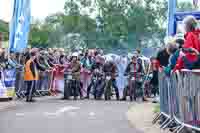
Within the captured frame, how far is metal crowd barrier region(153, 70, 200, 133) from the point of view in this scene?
10.9m

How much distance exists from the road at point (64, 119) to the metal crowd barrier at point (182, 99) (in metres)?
0.94

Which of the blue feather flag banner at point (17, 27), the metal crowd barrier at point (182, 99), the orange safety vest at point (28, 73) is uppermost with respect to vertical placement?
the blue feather flag banner at point (17, 27)

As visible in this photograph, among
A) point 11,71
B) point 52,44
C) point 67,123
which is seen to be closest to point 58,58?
point 11,71

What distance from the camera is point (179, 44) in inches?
558

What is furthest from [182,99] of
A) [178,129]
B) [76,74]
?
[76,74]

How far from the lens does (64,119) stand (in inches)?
642

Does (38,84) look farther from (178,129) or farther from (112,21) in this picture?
(112,21)

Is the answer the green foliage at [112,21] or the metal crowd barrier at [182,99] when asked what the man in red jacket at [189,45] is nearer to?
the metal crowd barrier at [182,99]

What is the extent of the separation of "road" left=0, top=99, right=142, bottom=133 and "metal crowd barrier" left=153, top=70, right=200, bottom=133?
94 centimetres

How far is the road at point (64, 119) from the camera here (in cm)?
1374

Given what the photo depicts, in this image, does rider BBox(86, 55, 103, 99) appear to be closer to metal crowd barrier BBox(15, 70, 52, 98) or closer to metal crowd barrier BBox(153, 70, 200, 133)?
metal crowd barrier BBox(15, 70, 52, 98)

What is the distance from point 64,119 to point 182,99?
5123 mm

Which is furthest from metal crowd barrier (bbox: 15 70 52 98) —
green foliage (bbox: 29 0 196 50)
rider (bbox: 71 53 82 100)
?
green foliage (bbox: 29 0 196 50)

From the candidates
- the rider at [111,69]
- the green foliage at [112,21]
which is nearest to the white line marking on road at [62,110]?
the rider at [111,69]
